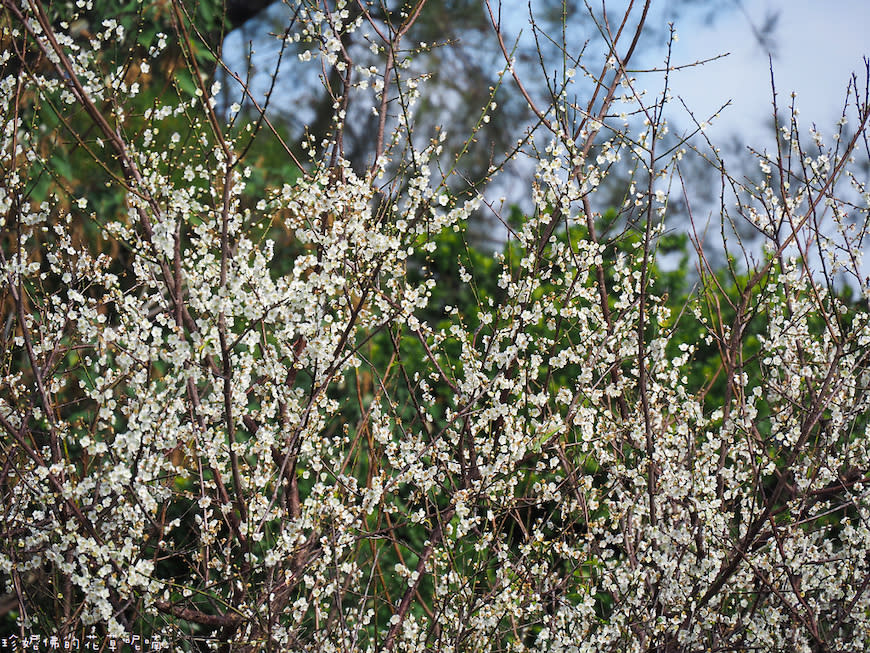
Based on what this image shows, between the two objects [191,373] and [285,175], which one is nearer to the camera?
[191,373]

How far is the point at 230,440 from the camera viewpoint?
1649mm

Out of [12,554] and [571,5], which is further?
[571,5]

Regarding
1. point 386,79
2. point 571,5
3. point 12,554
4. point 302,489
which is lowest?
point 12,554

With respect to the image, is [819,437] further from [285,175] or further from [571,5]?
[571,5]

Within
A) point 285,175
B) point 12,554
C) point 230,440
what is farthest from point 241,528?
point 285,175

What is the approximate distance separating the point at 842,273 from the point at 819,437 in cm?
59

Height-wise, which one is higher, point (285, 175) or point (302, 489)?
point (285, 175)

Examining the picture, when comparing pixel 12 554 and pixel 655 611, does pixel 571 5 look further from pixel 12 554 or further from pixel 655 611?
pixel 12 554

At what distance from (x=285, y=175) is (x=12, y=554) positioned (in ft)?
10.0

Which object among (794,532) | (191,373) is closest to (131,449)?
(191,373)

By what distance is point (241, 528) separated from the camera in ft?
5.69

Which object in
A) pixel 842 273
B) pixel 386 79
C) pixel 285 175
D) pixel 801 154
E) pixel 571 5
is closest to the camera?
pixel 386 79

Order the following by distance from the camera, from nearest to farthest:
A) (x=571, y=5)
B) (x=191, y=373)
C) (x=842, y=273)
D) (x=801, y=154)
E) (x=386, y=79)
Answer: (x=191, y=373)
(x=386, y=79)
(x=801, y=154)
(x=842, y=273)
(x=571, y=5)

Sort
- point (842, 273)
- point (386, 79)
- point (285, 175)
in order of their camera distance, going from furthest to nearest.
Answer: point (285, 175), point (842, 273), point (386, 79)
